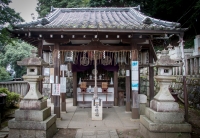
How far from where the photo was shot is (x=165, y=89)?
4.90m

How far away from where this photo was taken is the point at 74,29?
19.5 feet

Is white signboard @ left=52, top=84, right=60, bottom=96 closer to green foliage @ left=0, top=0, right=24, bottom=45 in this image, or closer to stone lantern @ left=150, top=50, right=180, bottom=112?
green foliage @ left=0, top=0, right=24, bottom=45

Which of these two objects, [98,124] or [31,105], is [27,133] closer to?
[31,105]

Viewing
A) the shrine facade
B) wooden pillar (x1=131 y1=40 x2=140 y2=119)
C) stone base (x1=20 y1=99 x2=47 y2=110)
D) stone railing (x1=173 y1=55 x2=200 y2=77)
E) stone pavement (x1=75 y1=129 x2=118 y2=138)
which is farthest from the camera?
stone railing (x1=173 y1=55 x2=200 y2=77)

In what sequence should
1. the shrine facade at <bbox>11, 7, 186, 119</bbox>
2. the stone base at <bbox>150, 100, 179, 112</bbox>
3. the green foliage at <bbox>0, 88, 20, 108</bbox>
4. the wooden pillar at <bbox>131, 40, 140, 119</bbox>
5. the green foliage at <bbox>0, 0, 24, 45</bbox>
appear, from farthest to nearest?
the green foliage at <bbox>0, 88, 20, 108</bbox> < the green foliage at <bbox>0, 0, 24, 45</bbox> < the wooden pillar at <bbox>131, 40, 140, 119</bbox> < the shrine facade at <bbox>11, 7, 186, 119</bbox> < the stone base at <bbox>150, 100, 179, 112</bbox>

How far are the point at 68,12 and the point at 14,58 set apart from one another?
1825cm

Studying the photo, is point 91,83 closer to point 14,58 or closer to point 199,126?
point 199,126

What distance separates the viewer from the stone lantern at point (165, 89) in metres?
4.70

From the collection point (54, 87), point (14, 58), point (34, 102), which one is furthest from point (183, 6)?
point (14, 58)

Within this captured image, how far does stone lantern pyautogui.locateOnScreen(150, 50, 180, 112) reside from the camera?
470 cm

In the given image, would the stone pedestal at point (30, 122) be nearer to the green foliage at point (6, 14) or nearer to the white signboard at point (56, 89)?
the white signboard at point (56, 89)

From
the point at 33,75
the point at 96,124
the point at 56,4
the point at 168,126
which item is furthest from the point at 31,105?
the point at 56,4

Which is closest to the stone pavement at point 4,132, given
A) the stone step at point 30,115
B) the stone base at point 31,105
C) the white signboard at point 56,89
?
the stone step at point 30,115

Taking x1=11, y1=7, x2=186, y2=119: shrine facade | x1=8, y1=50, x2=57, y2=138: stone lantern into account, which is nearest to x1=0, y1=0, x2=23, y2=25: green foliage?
x1=11, y1=7, x2=186, y2=119: shrine facade
